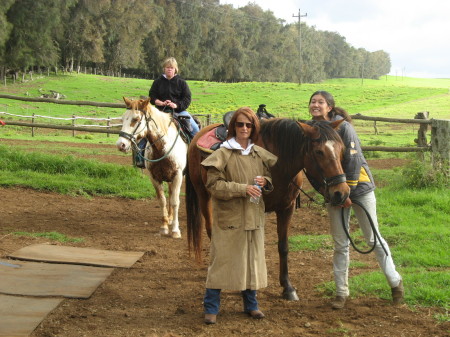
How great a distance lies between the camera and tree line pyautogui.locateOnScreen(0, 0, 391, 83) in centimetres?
4838

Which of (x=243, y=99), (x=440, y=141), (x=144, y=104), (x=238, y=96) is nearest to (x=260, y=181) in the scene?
(x=144, y=104)

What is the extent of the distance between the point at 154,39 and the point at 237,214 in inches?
2734

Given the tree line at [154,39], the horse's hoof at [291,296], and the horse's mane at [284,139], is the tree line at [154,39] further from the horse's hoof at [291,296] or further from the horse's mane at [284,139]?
the horse's hoof at [291,296]

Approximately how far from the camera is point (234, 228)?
13.4ft

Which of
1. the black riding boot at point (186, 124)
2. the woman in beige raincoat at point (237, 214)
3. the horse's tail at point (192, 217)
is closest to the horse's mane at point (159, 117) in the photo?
the black riding boot at point (186, 124)

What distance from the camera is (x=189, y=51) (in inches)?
2955

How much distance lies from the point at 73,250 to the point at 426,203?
5.72m

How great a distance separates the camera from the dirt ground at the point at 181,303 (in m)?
4.07

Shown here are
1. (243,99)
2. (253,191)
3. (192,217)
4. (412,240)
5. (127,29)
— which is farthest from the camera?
(127,29)

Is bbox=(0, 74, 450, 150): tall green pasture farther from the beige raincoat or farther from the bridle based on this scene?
the beige raincoat

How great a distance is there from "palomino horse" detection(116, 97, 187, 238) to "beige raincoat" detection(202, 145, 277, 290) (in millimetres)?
3543

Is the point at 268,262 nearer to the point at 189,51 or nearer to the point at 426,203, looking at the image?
the point at 426,203

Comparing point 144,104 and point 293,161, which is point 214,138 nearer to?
point 293,161

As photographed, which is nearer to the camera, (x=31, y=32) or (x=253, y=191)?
(x=253, y=191)
